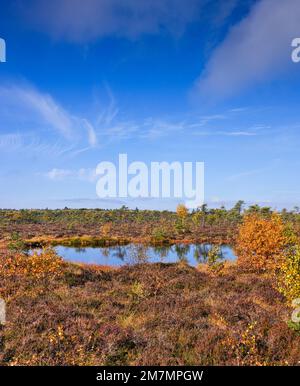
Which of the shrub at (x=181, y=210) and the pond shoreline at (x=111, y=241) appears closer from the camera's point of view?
the pond shoreline at (x=111, y=241)

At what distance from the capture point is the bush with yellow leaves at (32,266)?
58.3 feet

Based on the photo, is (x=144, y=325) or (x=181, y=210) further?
(x=181, y=210)

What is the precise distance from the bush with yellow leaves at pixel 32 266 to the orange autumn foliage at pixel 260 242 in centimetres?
1443

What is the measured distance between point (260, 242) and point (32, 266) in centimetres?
1653

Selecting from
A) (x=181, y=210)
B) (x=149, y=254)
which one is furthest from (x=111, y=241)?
(x=181, y=210)

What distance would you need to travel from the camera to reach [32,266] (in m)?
18.3

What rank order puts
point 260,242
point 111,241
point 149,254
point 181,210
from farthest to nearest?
1. point 181,210
2. point 111,241
3. point 149,254
4. point 260,242

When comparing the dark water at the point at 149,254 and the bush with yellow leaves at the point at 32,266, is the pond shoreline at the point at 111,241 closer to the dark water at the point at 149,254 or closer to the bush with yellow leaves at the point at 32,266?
the dark water at the point at 149,254

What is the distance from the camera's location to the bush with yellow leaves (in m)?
17.8

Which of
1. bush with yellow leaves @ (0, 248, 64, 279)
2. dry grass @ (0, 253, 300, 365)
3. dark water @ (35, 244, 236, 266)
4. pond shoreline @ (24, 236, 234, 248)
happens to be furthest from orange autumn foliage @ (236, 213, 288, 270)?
pond shoreline @ (24, 236, 234, 248)

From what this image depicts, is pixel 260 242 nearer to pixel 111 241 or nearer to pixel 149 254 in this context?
pixel 149 254

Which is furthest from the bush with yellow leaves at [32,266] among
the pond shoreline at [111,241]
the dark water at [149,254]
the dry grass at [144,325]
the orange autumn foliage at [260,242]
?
the pond shoreline at [111,241]
